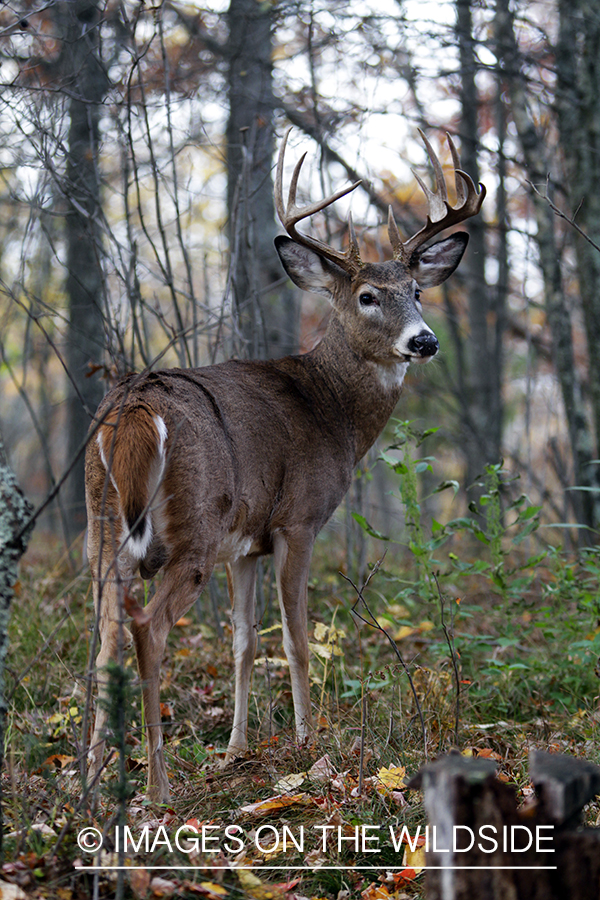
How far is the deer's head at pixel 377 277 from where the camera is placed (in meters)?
4.34

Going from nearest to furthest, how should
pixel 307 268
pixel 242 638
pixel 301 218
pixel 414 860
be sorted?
1. pixel 414 860
2. pixel 242 638
3. pixel 301 218
4. pixel 307 268

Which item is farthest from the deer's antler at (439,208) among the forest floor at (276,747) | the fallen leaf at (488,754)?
the fallen leaf at (488,754)

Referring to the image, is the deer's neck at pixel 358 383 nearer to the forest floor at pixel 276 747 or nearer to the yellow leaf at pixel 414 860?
the forest floor at pixel 276 747

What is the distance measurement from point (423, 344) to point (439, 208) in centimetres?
102

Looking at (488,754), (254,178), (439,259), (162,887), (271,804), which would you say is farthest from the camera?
(254,178)

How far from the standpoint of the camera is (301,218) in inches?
172

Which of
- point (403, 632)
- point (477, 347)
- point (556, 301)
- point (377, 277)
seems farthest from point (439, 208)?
point (477, 347)

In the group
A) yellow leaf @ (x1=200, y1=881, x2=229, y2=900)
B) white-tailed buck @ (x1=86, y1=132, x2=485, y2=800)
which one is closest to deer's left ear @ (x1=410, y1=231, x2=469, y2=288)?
white-tailed buck @ (x1=86, y1=132, x2=485, y2=800)

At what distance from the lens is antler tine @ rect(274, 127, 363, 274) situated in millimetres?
4246

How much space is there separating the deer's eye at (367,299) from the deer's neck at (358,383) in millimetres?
214

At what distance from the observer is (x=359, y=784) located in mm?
2771

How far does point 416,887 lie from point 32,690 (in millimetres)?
2382

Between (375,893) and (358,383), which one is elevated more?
(358,383)

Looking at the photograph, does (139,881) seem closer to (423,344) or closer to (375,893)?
(375,893)
